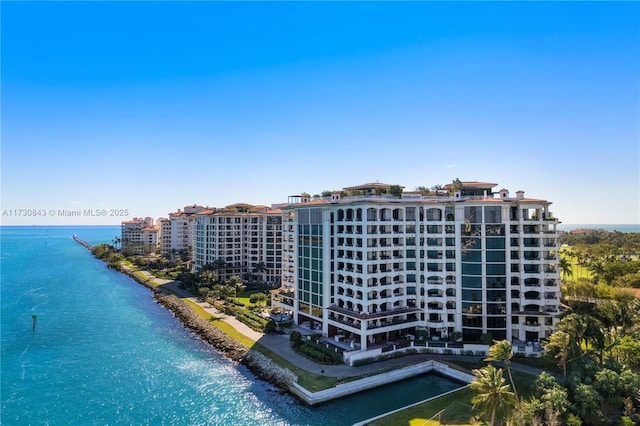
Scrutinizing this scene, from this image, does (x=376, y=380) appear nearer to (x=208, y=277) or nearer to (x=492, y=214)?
(x=492, y=214)

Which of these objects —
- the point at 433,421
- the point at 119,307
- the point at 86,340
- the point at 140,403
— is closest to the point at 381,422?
the point at 433,421

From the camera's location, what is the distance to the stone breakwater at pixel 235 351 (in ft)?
160

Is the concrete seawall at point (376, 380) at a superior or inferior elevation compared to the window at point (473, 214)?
inferior

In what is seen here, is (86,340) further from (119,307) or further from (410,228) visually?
(410,228)

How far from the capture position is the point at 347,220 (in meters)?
61.2

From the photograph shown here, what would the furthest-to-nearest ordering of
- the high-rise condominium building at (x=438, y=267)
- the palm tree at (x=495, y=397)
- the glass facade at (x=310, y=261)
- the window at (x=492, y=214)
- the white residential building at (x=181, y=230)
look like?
the white residential building at (x=181, y=230)
the glass facade at (x=310, y=261)
the window at (x=492, y=214)
the high-rise condominium building at (x=438, y=267)
the palm tree at (x=495, y=397)

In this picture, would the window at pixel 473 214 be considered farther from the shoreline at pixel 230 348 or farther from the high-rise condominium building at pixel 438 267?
the shoreline at pixel 230 348

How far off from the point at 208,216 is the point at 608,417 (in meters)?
99.6

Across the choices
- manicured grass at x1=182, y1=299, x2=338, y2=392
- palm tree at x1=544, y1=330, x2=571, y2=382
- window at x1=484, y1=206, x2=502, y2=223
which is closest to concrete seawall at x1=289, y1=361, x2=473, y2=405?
manicured grass at x1=182, y1=299, x2=338, y2=392

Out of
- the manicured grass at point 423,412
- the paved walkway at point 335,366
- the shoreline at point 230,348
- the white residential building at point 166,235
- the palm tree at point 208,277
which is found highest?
the white residential building at point 166,235

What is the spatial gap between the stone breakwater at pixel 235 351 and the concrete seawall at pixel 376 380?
108 inches

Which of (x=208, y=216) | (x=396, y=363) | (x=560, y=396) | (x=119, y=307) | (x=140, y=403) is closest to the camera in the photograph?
(x=560, y=396)

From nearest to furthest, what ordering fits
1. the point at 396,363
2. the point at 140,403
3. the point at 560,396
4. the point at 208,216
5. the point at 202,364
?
the point at 560,396 → the point at 140,403 → the point at 396,363 → the point at 202,364 → the point at 208,216

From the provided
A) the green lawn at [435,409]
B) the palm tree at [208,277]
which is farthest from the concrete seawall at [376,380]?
the palm tree at [208,277]
